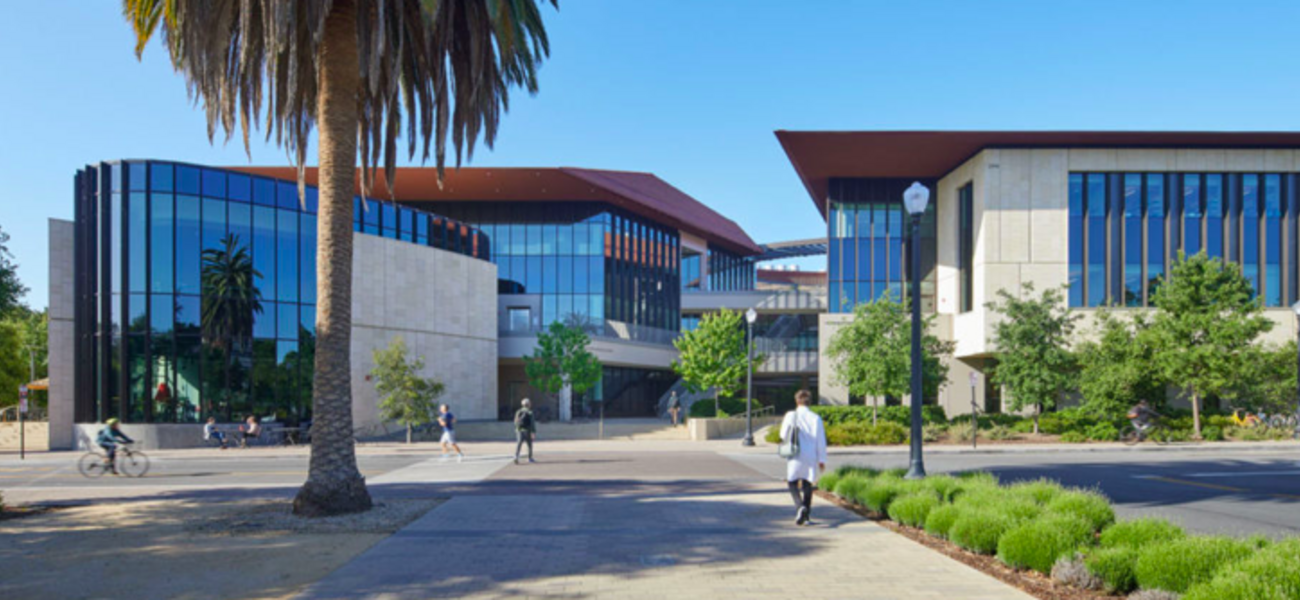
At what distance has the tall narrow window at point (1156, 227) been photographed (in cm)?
3653

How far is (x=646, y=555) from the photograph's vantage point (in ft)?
28.6

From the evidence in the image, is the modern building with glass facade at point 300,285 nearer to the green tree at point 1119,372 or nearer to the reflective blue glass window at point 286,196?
the reflective blue glass window at point 286,196

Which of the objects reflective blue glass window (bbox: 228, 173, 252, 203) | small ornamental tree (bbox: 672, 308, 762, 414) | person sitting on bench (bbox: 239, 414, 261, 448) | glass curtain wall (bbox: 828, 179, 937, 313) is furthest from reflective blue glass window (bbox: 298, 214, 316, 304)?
glass curtain wall (bbox: 828, 179, 937, 313)

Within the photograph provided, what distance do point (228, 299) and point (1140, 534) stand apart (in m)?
32.9

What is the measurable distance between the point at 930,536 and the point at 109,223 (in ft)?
107

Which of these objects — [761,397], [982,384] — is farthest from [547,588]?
[761,397]

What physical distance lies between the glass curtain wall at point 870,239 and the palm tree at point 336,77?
109 ft

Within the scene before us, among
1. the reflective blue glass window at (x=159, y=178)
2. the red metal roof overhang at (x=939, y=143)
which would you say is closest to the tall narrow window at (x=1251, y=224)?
the red metal roof overhang at (x=939, y=143)

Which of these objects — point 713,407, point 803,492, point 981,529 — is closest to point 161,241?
point 713,407

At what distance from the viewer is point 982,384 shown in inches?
1594

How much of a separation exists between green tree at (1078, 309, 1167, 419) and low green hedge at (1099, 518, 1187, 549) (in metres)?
25.1

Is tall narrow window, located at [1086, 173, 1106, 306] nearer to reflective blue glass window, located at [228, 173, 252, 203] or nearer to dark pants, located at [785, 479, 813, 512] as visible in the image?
dark pants, located at [785, 479, 813, 512]

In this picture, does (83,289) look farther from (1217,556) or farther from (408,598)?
(1217,556)

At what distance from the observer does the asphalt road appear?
12.0 m
